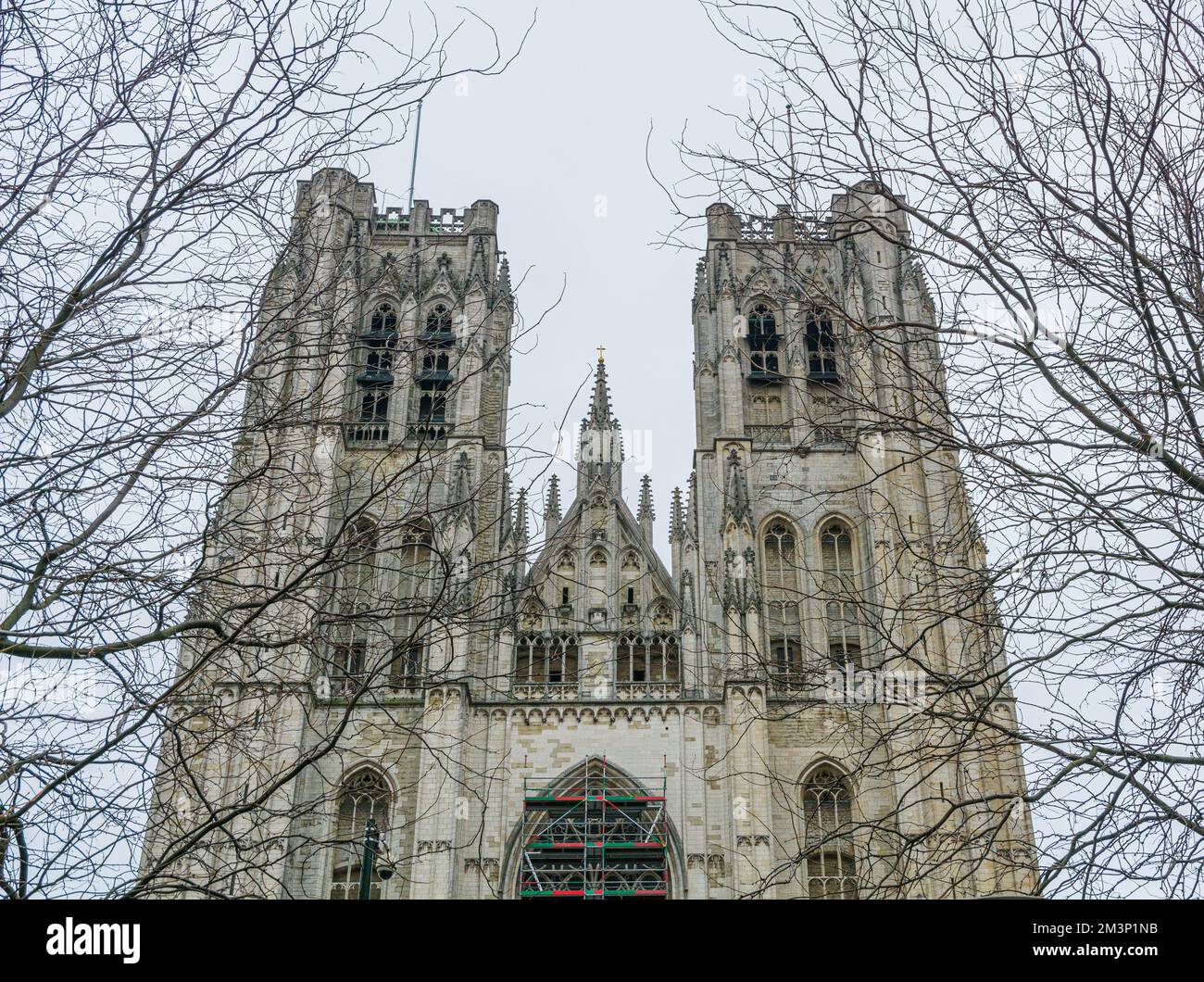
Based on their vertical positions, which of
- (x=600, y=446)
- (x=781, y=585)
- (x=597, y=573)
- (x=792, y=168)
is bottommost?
(x=792, y=168)

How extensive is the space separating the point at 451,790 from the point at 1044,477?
830 inches

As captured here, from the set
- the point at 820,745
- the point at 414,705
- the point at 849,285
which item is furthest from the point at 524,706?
the point at 849,285

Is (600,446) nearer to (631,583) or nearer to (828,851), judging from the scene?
(631,583)

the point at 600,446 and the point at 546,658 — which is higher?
the point at 600,446

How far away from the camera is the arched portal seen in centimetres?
2881

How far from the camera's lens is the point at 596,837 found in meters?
29.0

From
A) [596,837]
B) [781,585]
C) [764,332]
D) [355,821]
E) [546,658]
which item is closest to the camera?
[596,837]

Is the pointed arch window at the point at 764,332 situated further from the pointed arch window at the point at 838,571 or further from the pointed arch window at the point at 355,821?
the pointed arch window at the point at 355,821

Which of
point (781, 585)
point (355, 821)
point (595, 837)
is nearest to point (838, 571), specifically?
point (781, 585)

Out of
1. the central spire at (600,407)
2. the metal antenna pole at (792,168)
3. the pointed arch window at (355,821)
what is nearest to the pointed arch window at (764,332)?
the central spire at (600,407)

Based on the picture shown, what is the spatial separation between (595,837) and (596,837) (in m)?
0.20

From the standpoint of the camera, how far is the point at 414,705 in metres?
30.1
